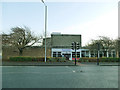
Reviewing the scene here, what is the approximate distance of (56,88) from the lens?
530 cm

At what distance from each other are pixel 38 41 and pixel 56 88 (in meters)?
22.1

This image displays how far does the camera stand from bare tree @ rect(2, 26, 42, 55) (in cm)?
2403

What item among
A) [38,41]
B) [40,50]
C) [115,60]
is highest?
[38,41]

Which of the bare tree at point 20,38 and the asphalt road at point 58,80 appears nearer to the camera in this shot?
the asphalt road at point 58,80

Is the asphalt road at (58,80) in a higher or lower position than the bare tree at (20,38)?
lower

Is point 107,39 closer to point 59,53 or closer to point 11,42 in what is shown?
point 59,53

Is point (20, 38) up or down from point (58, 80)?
up

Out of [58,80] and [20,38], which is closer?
[58,80]

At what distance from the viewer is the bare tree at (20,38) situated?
78.8 ft

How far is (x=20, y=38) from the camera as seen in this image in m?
24.8

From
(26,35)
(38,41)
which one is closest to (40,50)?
(38,41)

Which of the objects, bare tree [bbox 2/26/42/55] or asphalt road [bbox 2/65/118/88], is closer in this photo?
asphalt road [bbox 2/65/118/88]

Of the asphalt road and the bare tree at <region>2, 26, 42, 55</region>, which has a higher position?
the bare tree at <region>2, 26, 42, 55</region>

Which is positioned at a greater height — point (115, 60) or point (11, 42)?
point (11, 42)
